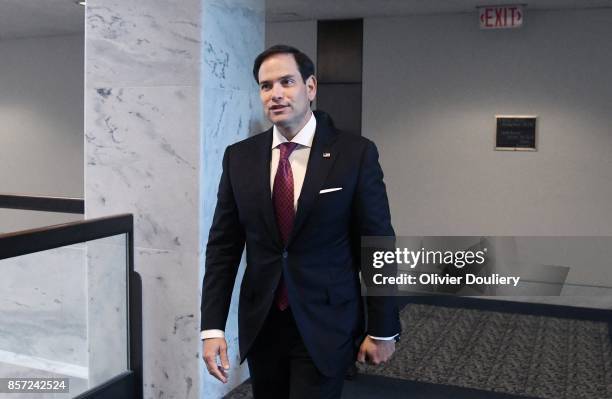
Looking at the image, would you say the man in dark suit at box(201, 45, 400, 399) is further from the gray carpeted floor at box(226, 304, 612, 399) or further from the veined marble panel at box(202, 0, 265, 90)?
the gray carpeted floor at box(226, 304, 612, 399)

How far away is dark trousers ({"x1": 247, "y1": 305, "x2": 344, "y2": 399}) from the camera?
1848mm

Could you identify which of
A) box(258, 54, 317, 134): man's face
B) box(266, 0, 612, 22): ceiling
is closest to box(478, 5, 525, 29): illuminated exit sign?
box(266, 0, 612, 22): ceiling

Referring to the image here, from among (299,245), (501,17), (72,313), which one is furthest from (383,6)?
(299,245)

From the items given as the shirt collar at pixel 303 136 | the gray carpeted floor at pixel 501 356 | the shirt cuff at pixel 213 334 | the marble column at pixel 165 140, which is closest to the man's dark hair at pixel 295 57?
the shirt collar at pixel 303 136

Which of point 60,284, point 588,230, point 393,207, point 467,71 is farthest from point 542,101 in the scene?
point 60,284

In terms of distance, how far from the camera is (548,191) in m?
6.07

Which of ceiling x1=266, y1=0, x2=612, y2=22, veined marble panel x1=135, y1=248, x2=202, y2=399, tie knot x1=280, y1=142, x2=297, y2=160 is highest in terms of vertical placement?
ceiling x1=266, y1=0, x2=612, y2=22

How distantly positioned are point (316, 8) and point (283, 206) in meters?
4.51

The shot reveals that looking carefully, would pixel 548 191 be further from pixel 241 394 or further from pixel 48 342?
pixel 48 342

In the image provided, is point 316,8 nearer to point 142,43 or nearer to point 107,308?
point 142,43

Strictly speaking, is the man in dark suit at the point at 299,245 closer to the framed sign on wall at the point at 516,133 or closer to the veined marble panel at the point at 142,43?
the veined marble panel at the point at 142,43

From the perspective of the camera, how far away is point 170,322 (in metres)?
3.45

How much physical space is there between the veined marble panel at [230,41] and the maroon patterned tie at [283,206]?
1563mm

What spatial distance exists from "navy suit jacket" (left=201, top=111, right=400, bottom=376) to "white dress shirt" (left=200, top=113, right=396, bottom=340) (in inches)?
0.8
